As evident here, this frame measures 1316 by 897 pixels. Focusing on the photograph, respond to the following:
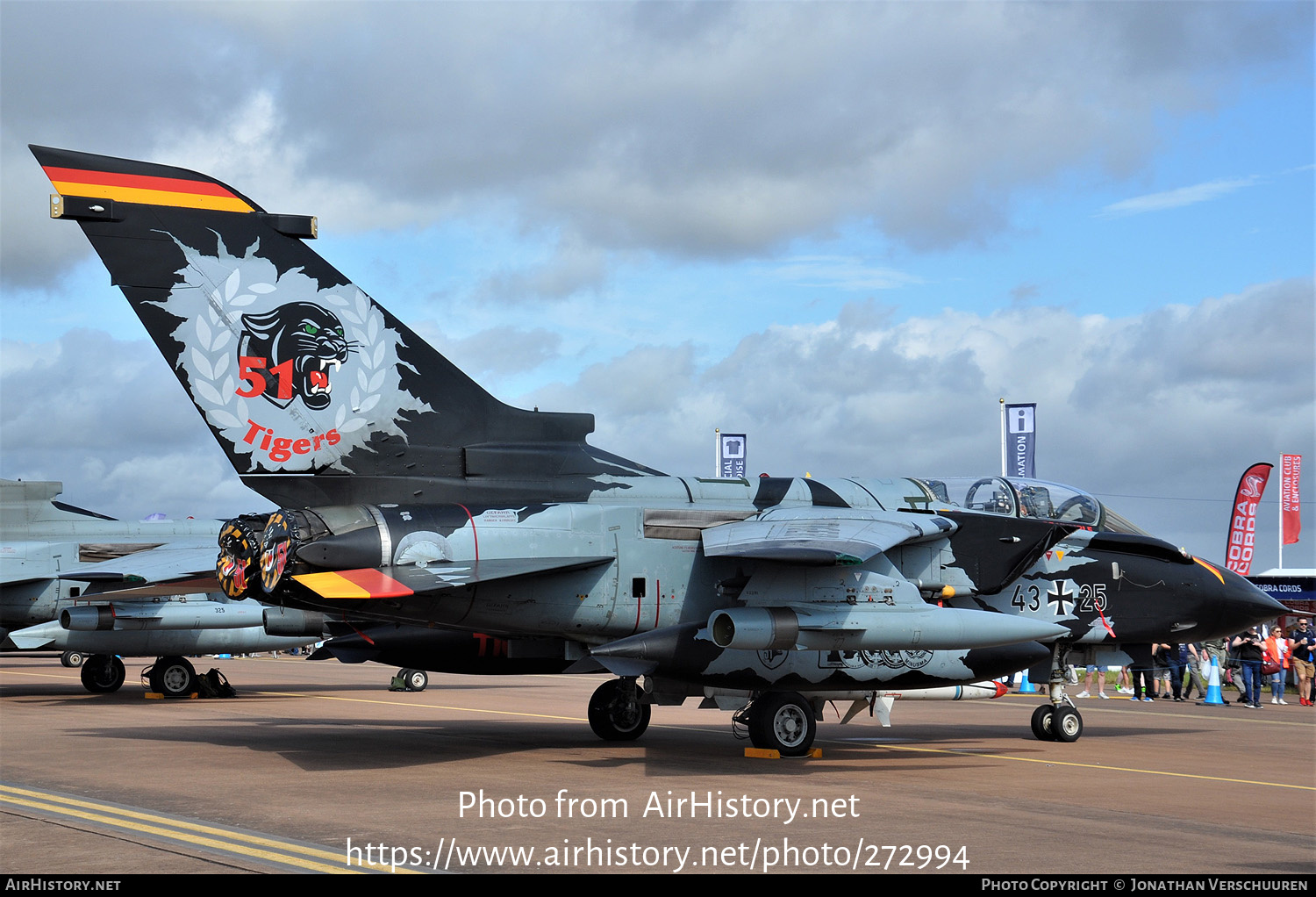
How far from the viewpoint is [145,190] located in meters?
12.9

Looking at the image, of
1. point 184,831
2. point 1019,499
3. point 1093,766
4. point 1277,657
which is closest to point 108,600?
point 184,831

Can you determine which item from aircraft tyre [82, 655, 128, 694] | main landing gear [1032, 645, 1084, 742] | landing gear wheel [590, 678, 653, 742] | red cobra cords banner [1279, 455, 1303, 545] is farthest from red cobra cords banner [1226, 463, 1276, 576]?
aircraft tyre [82, 655, 128, 694]

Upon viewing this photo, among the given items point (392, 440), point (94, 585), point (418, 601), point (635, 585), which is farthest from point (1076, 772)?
point (94, 585)

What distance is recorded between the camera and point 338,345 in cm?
1316

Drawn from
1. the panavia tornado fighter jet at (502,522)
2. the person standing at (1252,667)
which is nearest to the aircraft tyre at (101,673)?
the panavia tornado fighter jet at (502,522)

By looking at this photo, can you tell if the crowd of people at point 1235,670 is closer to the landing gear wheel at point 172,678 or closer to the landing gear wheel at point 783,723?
the landing gear wheel at point 783,723

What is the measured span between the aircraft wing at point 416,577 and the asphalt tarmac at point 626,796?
1782mm

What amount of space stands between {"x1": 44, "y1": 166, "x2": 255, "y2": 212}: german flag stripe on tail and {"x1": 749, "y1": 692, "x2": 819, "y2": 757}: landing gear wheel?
796cm

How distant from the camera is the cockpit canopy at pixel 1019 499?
14.7 metres

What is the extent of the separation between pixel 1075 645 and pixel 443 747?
8.08 metres

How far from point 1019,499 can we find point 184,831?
1027cm

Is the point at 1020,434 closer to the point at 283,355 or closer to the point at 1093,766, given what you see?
the point at 1093,766

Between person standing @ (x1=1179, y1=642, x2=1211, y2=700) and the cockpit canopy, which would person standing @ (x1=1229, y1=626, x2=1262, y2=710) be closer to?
person standing @ (x1=1179, y1=642, x2=1211, y2=700)

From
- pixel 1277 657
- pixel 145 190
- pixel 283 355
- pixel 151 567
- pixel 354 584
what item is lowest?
pixel 1277 657
